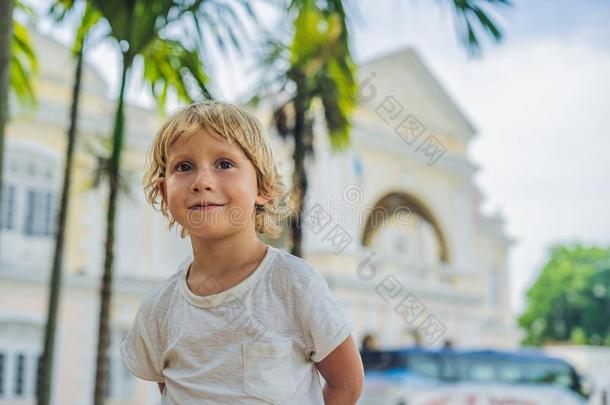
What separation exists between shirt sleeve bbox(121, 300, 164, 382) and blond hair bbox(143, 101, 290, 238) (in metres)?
0.25

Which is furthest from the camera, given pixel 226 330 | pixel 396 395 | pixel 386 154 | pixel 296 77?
pixel 386 154

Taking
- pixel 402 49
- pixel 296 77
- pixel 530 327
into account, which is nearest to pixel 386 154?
pixel 402 49

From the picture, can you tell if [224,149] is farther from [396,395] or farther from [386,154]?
[386,154]

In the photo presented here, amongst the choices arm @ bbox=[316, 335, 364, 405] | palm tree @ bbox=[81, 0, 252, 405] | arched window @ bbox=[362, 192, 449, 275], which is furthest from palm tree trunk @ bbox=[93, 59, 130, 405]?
arched window @ bbox=[362, 192, 449, 275]

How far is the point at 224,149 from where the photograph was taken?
1967 mm

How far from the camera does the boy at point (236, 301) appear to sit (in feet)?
6.32

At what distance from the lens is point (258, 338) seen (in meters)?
1.94

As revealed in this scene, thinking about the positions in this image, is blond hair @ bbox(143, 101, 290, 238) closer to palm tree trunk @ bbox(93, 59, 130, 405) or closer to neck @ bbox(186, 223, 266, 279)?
neck @ bbox(186, 223, 266, 279)

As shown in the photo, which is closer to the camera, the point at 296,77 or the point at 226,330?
the point at 226,330

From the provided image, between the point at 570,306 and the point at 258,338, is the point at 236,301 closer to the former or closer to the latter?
the point at 258,338

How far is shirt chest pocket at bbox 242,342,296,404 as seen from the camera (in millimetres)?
1903

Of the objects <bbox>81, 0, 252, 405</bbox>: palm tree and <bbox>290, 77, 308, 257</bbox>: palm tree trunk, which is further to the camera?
<bbox>290, 77, 308, 257</bbox>: palm tree trunk

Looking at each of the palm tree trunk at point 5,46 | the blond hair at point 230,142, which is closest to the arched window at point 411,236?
the palm tree trunk at point 5,46

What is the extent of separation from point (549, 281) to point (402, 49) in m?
33.5
